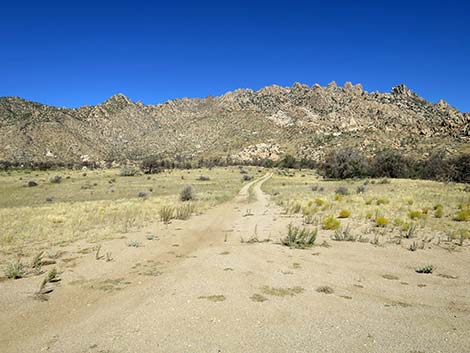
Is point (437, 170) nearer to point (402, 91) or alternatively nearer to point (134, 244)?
point (134, 244)

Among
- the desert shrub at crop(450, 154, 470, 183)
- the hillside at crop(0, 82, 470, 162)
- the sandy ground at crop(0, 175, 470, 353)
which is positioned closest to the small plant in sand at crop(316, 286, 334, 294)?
the sandy ground at crop(0, 175, 470, 353)

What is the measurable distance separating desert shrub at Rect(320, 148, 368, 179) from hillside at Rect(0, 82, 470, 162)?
106ft

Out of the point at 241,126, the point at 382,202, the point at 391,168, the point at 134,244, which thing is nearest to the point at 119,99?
the point at 241,126

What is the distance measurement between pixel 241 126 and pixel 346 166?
9084 centimetres

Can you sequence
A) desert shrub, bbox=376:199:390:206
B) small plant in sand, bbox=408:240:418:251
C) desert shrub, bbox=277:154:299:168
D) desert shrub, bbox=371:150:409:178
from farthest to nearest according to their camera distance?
1. desert shrub, bbox=277:154:299:168
2. desert shrub, bbox=371:150:409:178
3. desert shrub, bbox=376:199:390:206
4. small plant in sand, bbox=408:240:418:251

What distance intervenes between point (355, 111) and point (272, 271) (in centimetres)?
16630

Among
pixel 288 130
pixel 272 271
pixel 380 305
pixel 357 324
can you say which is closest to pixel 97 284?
pixel 272 271

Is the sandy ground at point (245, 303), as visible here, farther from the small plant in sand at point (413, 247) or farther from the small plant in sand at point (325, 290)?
the small plant in sand at point (413, 247)

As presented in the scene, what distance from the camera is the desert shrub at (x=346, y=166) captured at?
55.7 meters

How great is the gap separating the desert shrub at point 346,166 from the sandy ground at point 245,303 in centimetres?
4732

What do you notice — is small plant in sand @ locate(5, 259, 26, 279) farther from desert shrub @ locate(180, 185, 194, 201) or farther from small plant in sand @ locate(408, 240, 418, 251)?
desert shrub @ locate(180, 185, 194, 201)

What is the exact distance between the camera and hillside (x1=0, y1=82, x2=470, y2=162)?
97562 mm

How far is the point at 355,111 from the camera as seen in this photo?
160 meters

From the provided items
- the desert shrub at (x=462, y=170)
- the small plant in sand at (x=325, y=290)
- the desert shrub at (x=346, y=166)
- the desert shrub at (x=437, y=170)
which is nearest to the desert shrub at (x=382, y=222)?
the small plant in sand at (x=325, y=290)
